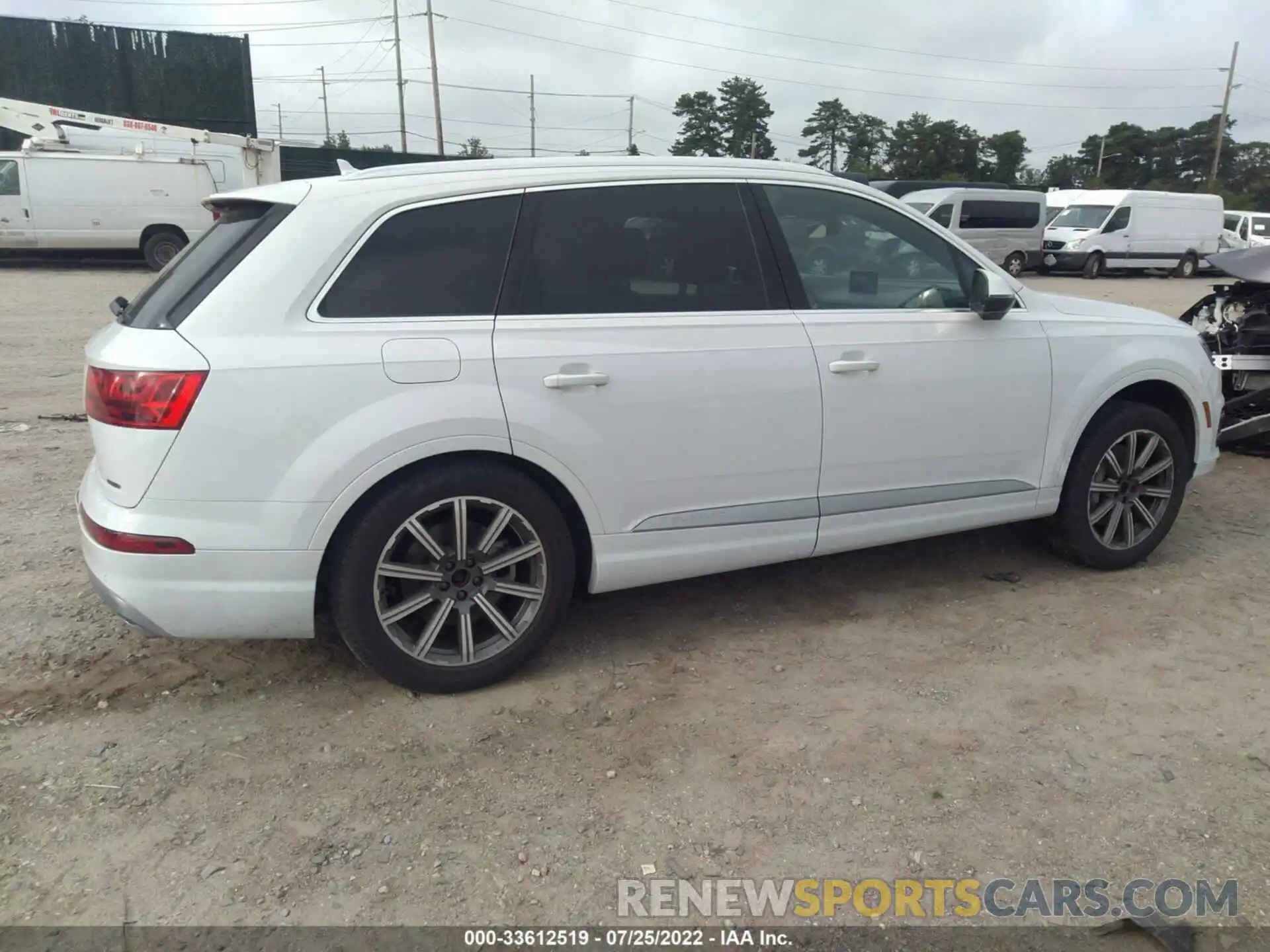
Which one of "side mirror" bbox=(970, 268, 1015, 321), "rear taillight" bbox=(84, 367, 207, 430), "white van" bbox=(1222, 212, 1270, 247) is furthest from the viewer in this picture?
"white van" bbox=(1222, 212, 1270, 247)

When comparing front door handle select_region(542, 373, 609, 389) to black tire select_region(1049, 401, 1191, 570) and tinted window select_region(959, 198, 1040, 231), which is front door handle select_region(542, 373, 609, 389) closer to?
black tire select_region(1049, 401, 1191, 570)

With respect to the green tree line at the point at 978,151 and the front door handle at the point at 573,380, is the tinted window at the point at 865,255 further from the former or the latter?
the green tree line at the point at 978,151

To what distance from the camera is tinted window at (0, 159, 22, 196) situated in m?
17.4

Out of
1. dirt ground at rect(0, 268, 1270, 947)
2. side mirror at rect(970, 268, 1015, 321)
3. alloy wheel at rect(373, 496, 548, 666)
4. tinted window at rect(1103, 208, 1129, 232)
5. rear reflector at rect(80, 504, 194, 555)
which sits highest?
tinted window at rect(1103, 208, 1129, 232)

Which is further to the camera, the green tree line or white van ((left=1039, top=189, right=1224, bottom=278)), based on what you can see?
the green tree line

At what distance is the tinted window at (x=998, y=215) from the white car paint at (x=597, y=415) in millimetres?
19461

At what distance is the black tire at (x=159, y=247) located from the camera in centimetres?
1844

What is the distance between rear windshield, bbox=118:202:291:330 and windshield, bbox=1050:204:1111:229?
26615mm

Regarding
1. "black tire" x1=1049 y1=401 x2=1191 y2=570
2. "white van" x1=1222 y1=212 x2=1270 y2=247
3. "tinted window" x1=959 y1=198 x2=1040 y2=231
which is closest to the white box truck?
"tinted window" x1=959 y1=198 x2=1040 y2=231

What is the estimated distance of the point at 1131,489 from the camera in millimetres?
4457

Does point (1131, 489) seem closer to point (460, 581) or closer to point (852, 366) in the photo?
point (852, 366)

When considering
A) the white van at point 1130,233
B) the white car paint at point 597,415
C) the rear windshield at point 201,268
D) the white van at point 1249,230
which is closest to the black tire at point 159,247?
the rear windshield at point 201,268

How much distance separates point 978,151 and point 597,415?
201ft

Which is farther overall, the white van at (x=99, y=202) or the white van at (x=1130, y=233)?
the white van at (x=1130, y=233)
